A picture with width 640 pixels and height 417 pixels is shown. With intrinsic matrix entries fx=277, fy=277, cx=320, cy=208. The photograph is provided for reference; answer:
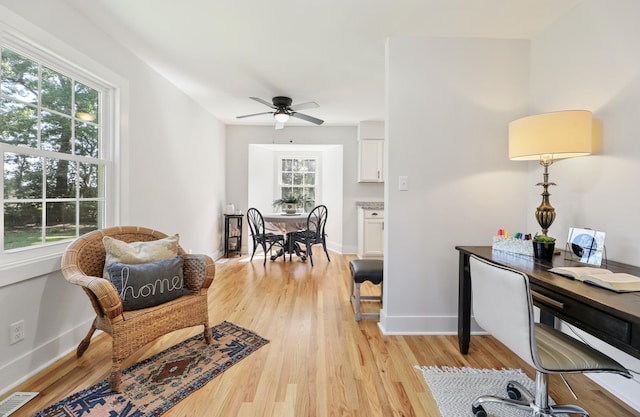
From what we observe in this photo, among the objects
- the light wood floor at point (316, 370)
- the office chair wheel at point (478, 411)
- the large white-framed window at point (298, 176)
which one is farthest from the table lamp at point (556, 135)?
the large white-framed window at point (298, 176)

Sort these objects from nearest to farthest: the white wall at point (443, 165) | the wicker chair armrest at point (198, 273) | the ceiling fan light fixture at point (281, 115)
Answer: the wicker chair armrest at point (198, 273)
the white wall at point (443, 165)
the ceiling fan light fixture at point (281, 115)

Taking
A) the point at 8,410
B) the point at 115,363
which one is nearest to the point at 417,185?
the point at 115,363

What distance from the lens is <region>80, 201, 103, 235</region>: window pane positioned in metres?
2.19

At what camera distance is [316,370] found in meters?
1.80

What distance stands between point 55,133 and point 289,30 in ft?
6.12

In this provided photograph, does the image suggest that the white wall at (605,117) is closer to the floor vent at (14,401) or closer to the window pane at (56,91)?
the floor vent at (14,401)

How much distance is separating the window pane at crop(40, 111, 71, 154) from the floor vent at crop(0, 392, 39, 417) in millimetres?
1489

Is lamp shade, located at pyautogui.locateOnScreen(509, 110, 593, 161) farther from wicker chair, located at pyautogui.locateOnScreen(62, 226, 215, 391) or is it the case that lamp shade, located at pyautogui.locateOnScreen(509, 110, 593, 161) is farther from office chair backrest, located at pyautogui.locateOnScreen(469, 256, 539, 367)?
wicker chair, located at pyautogui.locateOnScreen(62, 226, 215, 391)

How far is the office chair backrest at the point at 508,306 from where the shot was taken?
3.78ft

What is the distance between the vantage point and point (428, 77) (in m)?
2.28

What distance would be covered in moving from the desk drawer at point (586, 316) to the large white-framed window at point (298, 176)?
16.1ft

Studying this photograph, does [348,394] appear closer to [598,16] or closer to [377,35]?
[377,35]

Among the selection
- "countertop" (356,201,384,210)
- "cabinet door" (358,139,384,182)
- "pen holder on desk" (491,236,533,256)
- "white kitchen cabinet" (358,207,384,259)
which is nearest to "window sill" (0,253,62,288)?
"pen holder on desk" (491,236,533,256)

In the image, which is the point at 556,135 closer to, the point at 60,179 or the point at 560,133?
the point at 560,133
